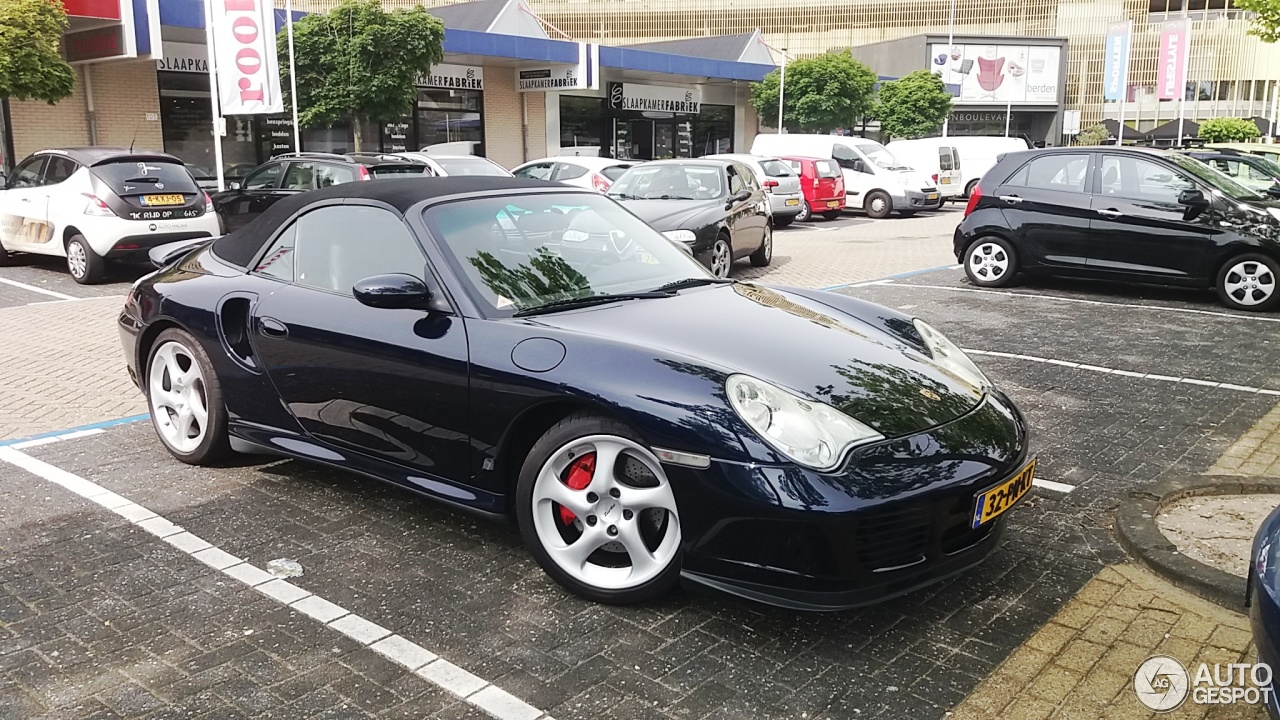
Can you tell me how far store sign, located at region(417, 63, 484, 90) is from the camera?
88.1 ft

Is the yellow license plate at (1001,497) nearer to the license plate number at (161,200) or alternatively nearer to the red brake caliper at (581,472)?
the red brake caliper at (581,472)

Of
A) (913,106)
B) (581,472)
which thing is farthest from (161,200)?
(913,106)

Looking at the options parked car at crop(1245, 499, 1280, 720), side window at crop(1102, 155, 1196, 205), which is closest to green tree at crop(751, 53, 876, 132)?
side window at crop(1102, 155, 1196, 205)

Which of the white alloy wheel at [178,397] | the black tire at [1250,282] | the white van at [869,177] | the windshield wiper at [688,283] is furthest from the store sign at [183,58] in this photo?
the windshield wiper at [688,283]

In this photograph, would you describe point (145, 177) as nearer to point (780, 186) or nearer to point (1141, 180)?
point (1141, 180)

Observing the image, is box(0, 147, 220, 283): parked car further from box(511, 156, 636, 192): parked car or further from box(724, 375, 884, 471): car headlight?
box(724, 375, 884, 471): car headlight

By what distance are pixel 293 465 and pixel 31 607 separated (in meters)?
1.67

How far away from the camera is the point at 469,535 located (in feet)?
13.9

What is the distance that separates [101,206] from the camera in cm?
1186

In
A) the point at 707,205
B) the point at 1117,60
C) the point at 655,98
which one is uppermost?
the point at 1117,60

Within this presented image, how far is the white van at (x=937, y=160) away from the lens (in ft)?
92.4

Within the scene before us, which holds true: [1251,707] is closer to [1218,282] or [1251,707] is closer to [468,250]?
[468,250]

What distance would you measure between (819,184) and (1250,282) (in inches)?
538

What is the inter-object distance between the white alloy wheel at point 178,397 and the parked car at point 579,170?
1352cm
